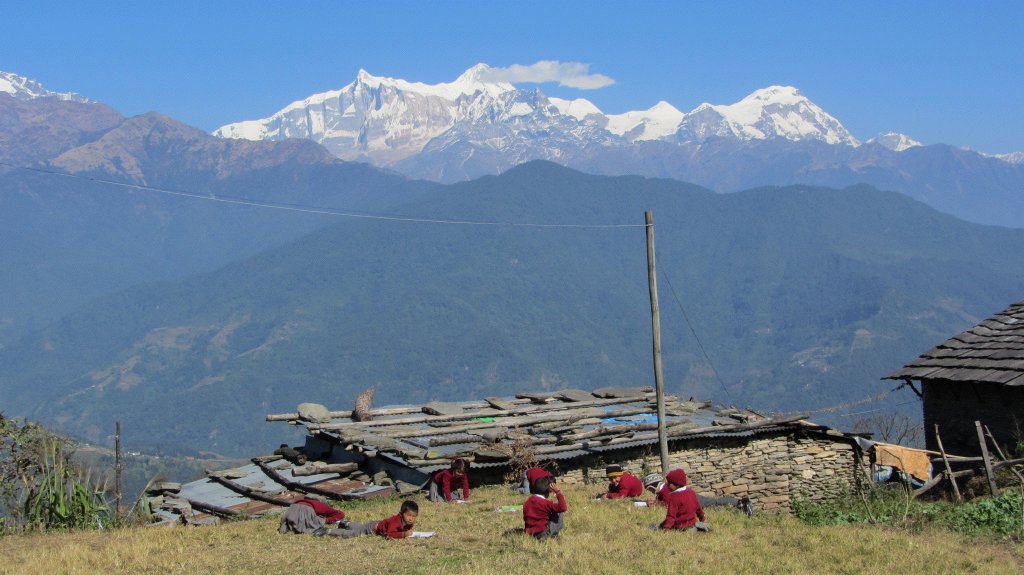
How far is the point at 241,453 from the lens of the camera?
181 meters

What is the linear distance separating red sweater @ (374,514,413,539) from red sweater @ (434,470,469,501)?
4197mm

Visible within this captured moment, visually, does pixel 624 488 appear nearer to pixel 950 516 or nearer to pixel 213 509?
pixel 950 516

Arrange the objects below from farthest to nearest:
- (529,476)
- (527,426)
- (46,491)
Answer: (527,426), (529,476), (46,491)

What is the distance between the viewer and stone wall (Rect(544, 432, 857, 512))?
2364cm

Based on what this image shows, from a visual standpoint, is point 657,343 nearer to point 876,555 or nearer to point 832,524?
point 832,524

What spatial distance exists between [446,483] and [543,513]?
17.6 feet

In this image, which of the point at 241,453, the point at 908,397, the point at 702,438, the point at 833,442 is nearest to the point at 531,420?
the point at 702,438

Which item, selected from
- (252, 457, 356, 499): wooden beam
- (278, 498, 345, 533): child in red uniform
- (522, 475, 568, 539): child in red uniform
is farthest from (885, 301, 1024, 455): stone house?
(278, 498, 345, 533): child in red uniform

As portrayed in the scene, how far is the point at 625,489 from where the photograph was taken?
18.8 metres

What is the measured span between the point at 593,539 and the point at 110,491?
1183 cm

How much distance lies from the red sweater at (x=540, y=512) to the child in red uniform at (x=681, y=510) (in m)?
1.69

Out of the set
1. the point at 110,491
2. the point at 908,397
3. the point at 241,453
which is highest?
the point at 110,491

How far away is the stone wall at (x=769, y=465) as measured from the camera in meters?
23.6

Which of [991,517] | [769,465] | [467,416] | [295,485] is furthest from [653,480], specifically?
[295,485]
